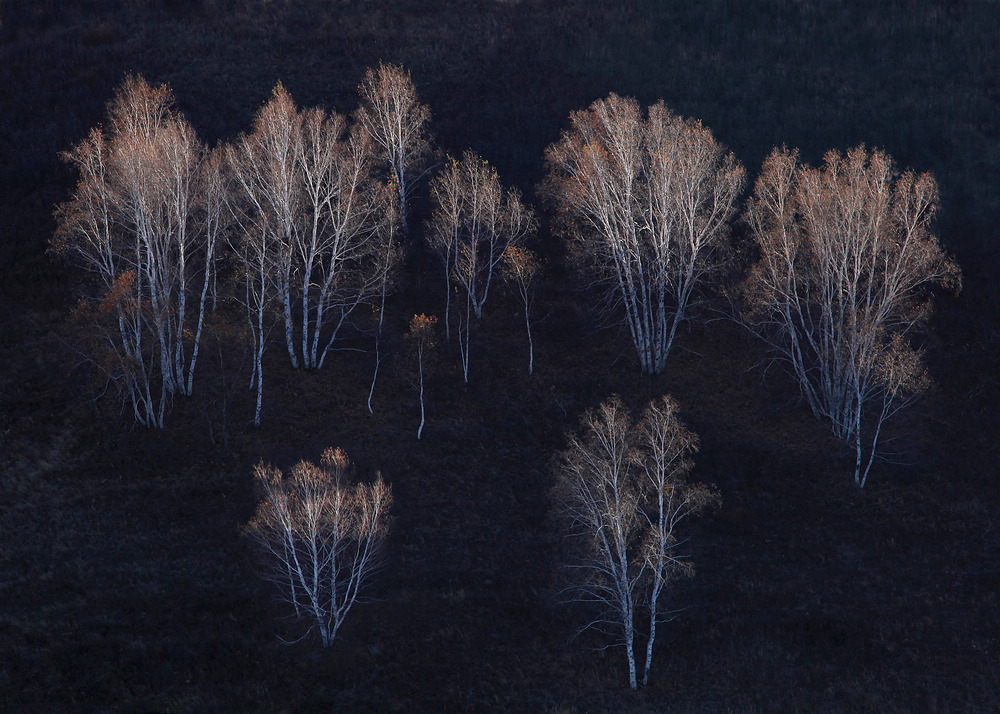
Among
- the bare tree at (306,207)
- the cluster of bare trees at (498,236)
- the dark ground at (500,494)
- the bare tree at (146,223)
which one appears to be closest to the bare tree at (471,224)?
the cluster of bare trees at (498,236)

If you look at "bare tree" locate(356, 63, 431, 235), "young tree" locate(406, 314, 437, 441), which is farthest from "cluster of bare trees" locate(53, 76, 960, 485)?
"bare tree" locate(356, 63, 431, 235)

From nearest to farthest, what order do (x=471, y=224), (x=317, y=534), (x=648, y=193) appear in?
(x=317, y=534) → (x=648, y=193) → (x=471, y=224)

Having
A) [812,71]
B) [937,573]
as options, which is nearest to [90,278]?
[937,573]

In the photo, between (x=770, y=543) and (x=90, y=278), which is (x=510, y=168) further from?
(x=770, y=543)

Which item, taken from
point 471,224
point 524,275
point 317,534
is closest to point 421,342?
point 524,275

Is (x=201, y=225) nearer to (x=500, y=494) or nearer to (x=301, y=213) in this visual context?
(x=301, y=213)

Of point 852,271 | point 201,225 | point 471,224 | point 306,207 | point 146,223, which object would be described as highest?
point 471,224

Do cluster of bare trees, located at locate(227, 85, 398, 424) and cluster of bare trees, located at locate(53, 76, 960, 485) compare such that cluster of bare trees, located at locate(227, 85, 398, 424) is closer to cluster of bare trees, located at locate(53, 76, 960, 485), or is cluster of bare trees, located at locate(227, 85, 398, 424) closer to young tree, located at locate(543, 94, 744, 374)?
cluster of bare trees, located at locate(53, 76, 960, 485)
